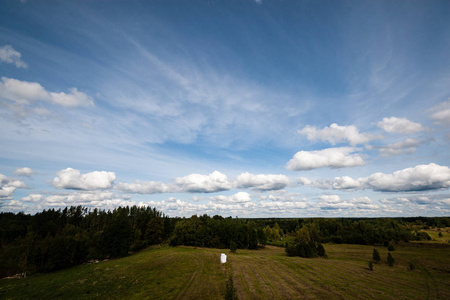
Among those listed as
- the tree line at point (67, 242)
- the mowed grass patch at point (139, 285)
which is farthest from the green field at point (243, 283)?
the tree line at point (67, 242)

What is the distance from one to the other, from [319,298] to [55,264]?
75.3 metres

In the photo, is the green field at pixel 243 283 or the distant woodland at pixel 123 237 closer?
the green field at pixel 243 283

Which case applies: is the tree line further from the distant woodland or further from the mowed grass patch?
the mowed grass patch

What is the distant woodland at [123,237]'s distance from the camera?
6372cm

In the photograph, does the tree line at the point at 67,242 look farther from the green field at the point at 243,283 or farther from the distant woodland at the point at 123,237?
the green field at the point at 243,283

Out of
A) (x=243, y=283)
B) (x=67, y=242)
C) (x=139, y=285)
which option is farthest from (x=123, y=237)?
(x=243, y=283)

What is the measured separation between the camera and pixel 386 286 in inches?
1438

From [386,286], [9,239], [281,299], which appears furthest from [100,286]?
[9,239]

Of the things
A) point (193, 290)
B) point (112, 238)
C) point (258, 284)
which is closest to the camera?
point (193, 290)

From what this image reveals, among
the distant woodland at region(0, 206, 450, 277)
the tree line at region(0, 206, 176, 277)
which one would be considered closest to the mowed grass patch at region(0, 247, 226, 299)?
the tree line at region(0, 206, 176, 277)

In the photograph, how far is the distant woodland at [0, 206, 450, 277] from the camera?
63719 mm

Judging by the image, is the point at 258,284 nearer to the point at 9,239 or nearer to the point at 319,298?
the point at 319,298

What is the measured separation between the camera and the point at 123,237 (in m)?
79.8

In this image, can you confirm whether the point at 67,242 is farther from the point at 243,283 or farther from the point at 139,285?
the point at 243,283
